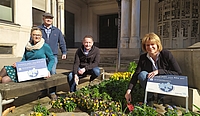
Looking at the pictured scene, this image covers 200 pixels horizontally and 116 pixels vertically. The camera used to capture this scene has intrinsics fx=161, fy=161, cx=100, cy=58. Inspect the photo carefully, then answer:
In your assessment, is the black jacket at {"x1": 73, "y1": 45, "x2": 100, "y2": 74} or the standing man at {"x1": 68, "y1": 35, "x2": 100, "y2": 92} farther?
the black jacket at {"x1": 73, "y1": 45, "x2": 100, "y2": 74}

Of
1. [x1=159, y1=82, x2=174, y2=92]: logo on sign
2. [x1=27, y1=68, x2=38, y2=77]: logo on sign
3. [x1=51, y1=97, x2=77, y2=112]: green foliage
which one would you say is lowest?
[x1=51, y1=97, x2=77, y2=112]: green foliage

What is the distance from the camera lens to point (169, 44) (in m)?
9.52

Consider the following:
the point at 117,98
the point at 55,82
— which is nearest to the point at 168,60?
the point at 117,98

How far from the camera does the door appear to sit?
14656 millimetres

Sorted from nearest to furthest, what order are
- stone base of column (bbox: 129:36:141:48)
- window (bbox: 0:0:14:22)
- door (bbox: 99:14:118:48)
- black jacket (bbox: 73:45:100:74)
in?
black jacket (bbox: 73:45:100:74), window (bbox: 0:0:14:22), stone base of column (bbox: 129:36:141:48), door (bbox: 99:14:118:48)

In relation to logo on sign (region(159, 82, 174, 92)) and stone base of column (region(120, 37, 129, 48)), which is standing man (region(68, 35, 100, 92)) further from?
stone base of column (region(120, 37, 129, 48))

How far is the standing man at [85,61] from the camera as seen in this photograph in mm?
3250

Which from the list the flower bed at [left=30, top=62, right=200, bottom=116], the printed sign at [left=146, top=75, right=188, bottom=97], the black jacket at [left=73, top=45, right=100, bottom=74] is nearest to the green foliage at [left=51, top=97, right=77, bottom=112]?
the flower bed at [left=30, top=62, right=200, bottom=116]

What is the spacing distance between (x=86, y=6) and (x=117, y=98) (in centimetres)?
1315

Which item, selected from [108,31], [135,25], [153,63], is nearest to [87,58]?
[153,63]

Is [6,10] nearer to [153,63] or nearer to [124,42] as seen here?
[124,42]

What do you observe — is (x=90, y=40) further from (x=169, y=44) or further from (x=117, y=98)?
(x=169, y=44)

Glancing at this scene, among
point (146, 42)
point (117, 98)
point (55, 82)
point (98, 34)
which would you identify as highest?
point (98, 34)

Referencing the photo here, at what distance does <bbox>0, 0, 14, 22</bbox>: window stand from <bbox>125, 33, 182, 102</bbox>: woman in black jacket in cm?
636
